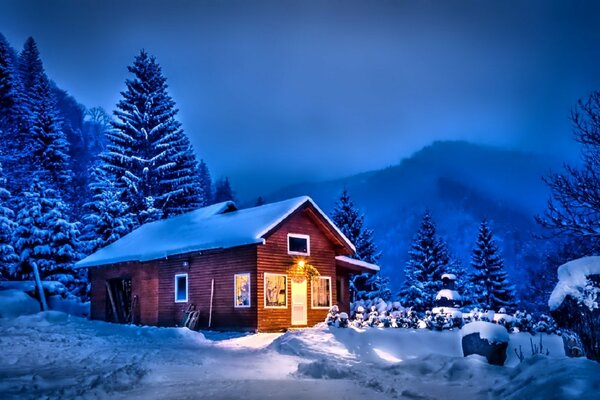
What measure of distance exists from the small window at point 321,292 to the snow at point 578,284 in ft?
53.5

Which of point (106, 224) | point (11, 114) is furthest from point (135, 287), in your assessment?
point (11, 114)

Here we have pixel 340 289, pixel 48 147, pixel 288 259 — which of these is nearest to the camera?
pixel 288 259

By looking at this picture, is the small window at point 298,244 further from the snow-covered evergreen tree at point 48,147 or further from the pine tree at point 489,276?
the snow-covered evergreen tree at point 48,147

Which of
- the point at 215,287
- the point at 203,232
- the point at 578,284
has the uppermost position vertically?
the point at 203,232

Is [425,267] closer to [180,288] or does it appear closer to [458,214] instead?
[180,288]

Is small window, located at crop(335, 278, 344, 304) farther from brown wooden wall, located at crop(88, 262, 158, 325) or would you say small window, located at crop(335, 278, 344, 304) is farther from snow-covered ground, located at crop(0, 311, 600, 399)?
snow-covered ground, located at crop(0, 311, 600, 399)

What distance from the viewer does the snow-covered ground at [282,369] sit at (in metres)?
6.68

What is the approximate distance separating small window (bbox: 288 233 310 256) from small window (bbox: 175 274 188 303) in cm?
520

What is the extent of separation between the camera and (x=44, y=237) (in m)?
30.9

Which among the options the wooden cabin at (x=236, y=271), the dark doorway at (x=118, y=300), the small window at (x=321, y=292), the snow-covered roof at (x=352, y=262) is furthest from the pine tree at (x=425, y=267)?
the dark doorway at (x=118, y=300)

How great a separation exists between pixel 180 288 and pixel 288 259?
18.2ft

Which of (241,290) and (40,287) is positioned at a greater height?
Answer: (40,287)

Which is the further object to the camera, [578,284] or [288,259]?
[288,259]

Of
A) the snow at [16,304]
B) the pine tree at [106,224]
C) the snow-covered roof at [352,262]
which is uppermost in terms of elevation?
the pine tree at [106,224]
